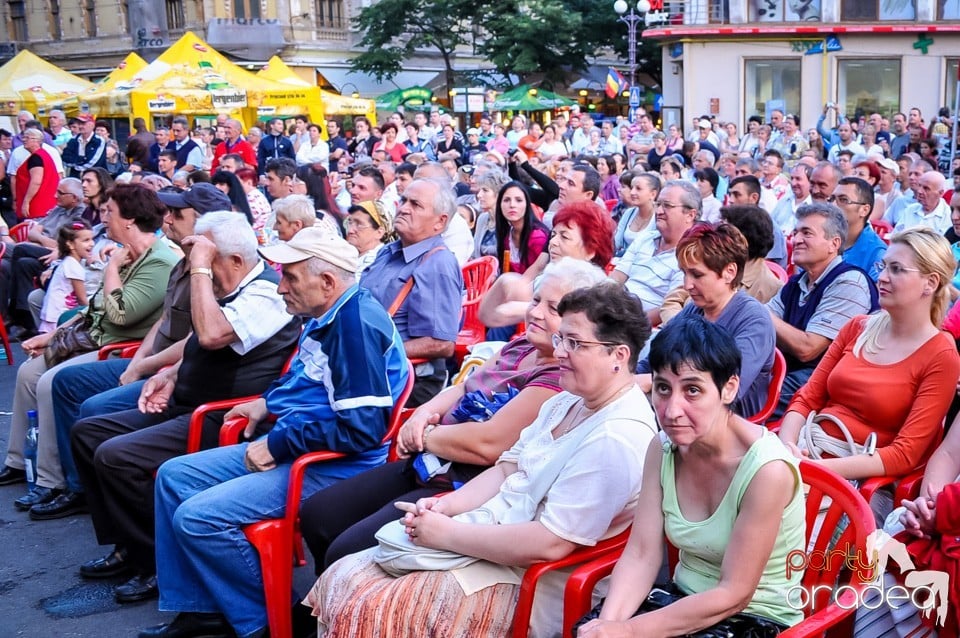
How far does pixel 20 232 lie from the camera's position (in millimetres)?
10375

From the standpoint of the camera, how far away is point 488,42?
A: 38.1m

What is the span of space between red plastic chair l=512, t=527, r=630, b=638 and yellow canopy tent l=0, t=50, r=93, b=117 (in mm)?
Result: 23495

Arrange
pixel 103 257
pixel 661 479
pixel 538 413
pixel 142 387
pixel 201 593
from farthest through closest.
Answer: pixel 103 257 < pixel 142 387 < pixel 201 593 < pixel 538 413 < pixel 661 479

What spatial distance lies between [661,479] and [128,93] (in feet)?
65.0

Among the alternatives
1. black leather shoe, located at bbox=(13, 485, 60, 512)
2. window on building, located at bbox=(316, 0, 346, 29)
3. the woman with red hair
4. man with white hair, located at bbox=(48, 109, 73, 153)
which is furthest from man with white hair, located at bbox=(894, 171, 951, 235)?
window on building, located at bbox=(316, 0, 346, 29)

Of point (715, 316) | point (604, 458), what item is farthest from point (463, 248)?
point (604, 458)

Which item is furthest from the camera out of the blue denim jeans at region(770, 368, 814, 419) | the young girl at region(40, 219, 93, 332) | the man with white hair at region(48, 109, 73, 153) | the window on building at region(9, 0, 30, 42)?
the window on building at region(9, 0, 30, 42)

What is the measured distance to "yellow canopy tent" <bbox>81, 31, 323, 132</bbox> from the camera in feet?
66.7

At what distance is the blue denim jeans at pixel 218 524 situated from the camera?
11.6 feet

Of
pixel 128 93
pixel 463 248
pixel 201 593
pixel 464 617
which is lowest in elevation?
pixel 201 593

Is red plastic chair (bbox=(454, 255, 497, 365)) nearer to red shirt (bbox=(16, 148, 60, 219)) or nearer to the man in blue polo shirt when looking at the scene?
the man in blue polo shirt

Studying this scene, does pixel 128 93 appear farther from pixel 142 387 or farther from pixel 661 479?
pixel 661 479

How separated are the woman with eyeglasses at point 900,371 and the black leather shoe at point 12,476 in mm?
4260

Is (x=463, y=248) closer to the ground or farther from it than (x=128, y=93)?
closer to the ground
